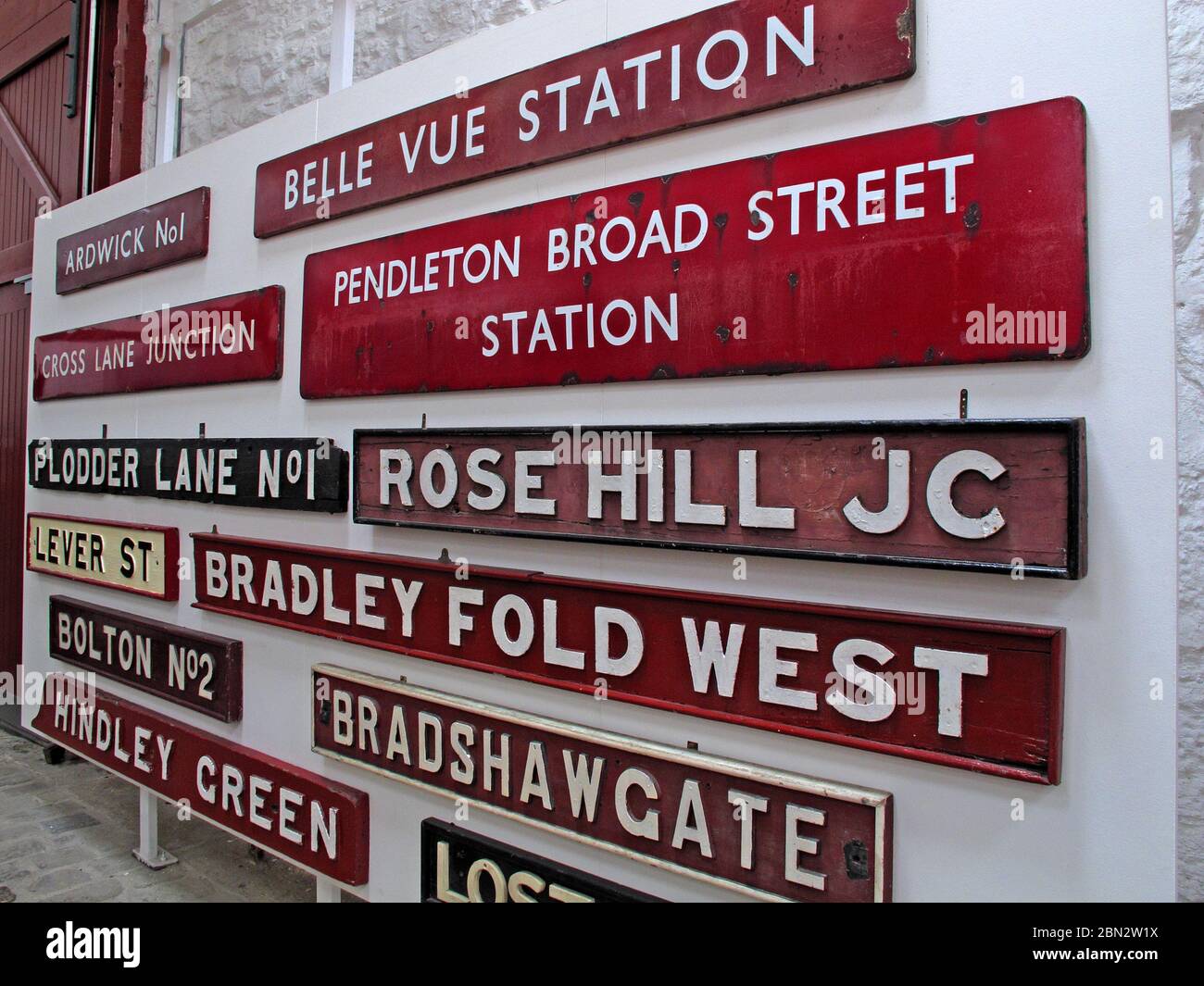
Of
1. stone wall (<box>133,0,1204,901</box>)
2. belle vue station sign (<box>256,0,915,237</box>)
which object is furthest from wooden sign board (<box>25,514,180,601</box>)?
A: stone wall (<box>133,0,1204,901</box>)

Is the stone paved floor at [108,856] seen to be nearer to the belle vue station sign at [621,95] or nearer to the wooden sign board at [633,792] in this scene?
the wooden sign board at [633,792]

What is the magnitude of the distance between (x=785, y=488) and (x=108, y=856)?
287 cm

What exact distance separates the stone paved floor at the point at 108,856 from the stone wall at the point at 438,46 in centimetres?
262

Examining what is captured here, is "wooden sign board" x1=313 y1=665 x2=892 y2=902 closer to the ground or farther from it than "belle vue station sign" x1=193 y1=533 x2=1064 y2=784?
closer to the ground

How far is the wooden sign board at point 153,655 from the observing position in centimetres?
223

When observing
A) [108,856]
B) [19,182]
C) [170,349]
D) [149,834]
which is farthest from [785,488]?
[19,182]

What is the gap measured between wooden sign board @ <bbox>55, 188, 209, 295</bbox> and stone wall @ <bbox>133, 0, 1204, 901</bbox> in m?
1.04

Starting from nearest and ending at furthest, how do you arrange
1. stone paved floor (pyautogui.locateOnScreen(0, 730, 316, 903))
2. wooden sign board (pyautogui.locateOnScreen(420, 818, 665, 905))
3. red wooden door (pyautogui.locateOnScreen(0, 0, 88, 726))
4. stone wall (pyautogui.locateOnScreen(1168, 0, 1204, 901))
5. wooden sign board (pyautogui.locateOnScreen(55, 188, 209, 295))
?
1. wooden sign board (pyautogui.locateOnScreen(420, 818, 665, 905))
2. stone wall (pyautogui.locateOnScreen(1168, 0, 1204, 901))
3. wooden sign board (pyautogui.locateOnScreen(55, 188, 209, 295))
4. stone paved floor (pyautogui.locateOnScreen(0, 730, 316, 903))
5. red wooden door (pyautogui.locateOnScreen(0, 0, 88, 726))

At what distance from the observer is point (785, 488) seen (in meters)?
1.28

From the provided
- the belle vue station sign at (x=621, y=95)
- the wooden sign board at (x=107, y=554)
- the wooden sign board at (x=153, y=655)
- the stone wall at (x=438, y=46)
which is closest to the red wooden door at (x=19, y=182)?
the stone wall at (x=438, y=46)

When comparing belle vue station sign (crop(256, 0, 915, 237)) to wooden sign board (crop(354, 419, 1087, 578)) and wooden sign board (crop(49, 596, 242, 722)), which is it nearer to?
wooden sign board (crop(354, 419, 1087, 578))

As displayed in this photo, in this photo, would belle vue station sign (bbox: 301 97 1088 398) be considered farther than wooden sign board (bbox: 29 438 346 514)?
No

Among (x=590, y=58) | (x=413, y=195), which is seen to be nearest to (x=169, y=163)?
(x=413, y=195)

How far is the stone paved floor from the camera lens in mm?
2588
